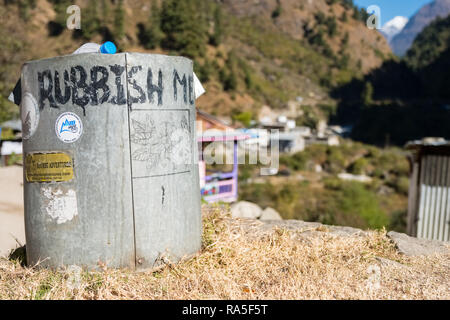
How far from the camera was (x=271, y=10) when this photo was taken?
360ft

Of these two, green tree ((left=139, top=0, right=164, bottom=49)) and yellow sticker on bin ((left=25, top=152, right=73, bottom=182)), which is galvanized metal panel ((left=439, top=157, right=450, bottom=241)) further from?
green tree ((left=139, top=0, right=164, bottom=49))

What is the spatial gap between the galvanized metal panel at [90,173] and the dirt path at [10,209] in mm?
1732

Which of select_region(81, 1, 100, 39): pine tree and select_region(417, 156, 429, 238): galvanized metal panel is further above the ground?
select_region(81, 1, 100, 39): pine tree

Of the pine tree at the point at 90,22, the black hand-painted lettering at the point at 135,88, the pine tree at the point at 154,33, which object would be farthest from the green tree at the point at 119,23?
the black hand-painted lettering at the point at 135,88

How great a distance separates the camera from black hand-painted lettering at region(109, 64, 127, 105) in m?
3.23

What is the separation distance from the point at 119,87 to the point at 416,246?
3308 millimetres

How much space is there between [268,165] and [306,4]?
8707cm

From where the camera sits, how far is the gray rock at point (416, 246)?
13.1ft

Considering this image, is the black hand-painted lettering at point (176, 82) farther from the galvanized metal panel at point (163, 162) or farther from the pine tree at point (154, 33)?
the pine tree at point (154, 33)

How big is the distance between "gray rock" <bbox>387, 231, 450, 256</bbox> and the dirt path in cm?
420

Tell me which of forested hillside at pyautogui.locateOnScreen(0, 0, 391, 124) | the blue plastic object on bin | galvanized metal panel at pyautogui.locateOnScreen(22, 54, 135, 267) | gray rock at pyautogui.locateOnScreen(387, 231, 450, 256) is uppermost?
forested hillside at pyautogui.locateOnScreen(0, 0, 391, 124)

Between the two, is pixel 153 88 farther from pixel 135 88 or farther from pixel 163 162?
pixel 163 162

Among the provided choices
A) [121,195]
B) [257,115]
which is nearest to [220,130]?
[121,195]

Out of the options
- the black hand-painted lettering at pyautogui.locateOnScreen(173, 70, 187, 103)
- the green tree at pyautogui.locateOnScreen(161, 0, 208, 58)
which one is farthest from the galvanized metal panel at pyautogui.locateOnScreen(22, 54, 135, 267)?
the green tree at pyautogui.locateOnScreen(161, 0, 208, 58)
